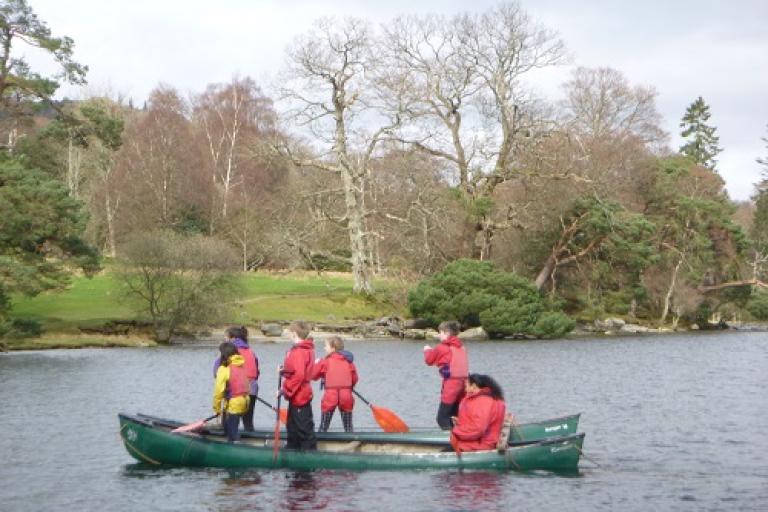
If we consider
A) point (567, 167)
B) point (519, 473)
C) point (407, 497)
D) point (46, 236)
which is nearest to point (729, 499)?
point (519, 473)

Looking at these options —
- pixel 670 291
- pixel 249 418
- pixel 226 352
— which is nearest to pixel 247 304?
pixel 670 291

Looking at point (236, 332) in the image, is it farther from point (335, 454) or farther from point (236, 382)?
point (335, 454)

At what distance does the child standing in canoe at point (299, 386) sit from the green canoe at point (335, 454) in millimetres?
332

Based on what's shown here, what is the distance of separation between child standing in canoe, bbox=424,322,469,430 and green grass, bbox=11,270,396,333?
3188 centimetres

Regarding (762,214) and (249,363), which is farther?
(762,214)

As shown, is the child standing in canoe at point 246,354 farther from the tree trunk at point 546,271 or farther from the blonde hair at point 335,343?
the tree trunk at point 546,271

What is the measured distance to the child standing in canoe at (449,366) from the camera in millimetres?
19125

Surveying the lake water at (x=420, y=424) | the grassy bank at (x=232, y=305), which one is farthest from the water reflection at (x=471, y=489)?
the grassy bank at (x=232, y=305)

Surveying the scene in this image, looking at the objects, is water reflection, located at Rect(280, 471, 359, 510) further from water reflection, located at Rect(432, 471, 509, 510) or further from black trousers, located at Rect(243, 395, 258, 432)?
black trousers, located at Rect(243, 395, 258, 432)

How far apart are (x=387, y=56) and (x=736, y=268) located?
23720 millimetres

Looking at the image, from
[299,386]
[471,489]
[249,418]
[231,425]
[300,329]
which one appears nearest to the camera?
[471,489]

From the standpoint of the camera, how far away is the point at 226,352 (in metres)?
18.1

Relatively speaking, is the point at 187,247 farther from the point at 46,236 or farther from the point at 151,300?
the point at 46,236

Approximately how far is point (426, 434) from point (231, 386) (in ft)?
11.1
